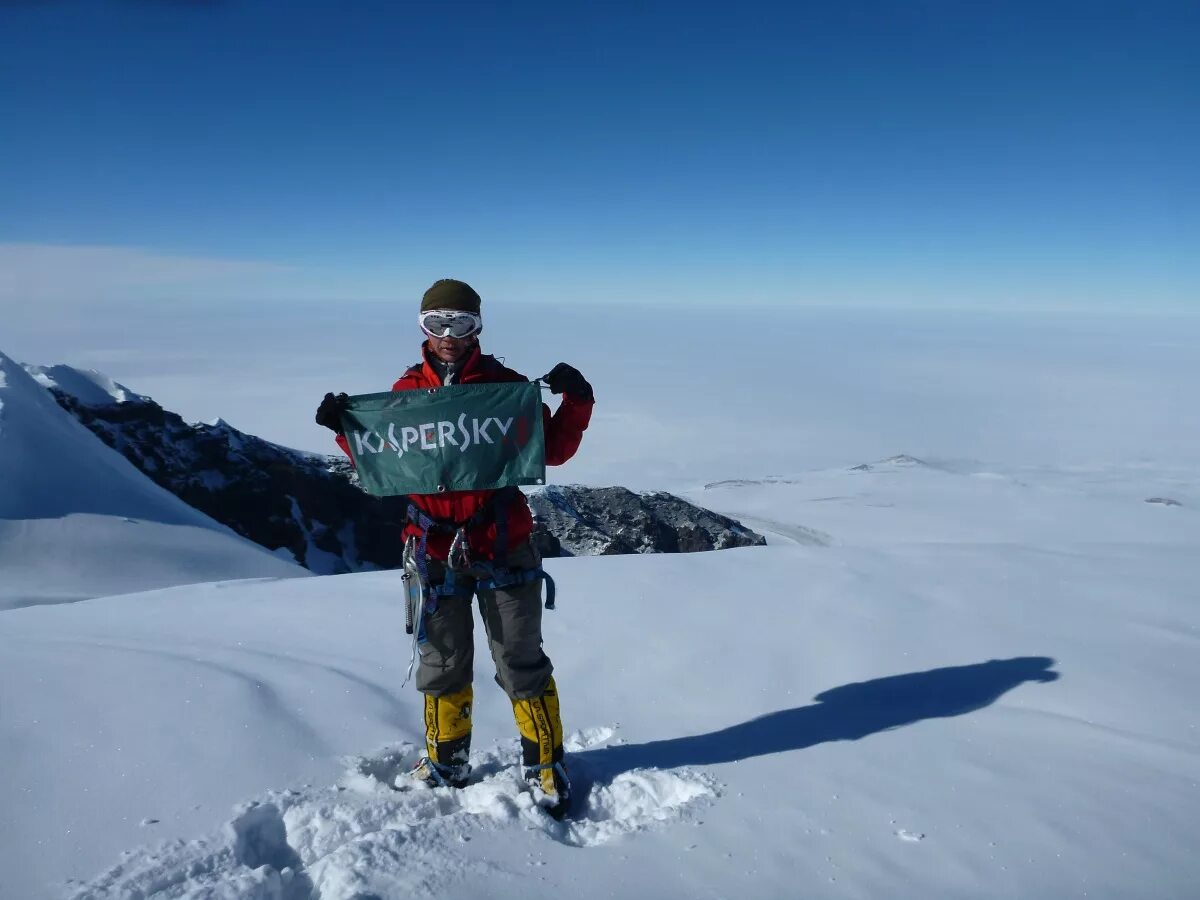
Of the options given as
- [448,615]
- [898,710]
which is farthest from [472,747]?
[898,710]

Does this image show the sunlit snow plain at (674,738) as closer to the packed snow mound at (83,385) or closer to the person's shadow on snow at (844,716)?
the person's shadow on snow at (844,716)

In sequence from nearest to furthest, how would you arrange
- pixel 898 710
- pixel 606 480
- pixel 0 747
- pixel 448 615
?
pixel 0 747, pixel 448 615, pixel 898 710, pixel 606 480

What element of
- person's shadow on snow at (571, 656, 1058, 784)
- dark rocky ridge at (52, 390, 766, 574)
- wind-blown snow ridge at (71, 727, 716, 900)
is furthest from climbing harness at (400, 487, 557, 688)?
dark rocky ridge at (52, 390, 766, 574)

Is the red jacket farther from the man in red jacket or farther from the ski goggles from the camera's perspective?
the ski goggles

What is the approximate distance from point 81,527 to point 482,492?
39.4 ft

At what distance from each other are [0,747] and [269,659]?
1.60 m

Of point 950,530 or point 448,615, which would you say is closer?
point 448,615

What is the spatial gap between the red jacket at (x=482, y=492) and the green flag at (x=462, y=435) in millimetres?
77

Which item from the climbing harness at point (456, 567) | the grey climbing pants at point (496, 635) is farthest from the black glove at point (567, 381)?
the grey climbing pants at point (496, 635)

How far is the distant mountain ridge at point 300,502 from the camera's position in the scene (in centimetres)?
2198

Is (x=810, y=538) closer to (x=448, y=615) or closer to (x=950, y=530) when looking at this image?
(x=950, y=530)

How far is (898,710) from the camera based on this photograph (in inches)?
178

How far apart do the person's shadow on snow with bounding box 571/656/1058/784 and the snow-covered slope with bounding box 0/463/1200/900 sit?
22 millimetres

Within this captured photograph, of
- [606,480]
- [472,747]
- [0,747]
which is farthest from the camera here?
[606,480]
